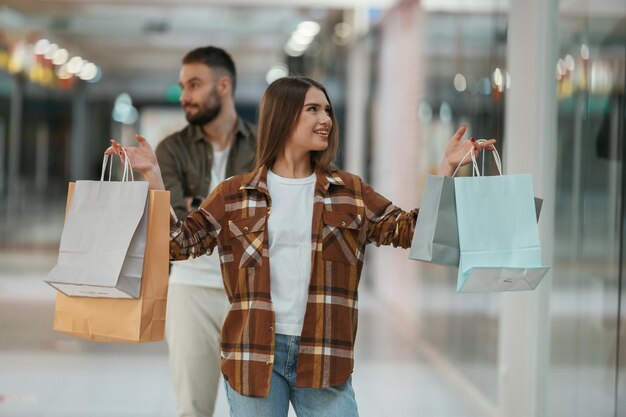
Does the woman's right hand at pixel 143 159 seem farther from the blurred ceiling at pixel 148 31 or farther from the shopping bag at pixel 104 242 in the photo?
the blurred ceiling at pixel 148 31

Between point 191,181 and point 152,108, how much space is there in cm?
787

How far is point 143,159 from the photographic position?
2740 millimetres

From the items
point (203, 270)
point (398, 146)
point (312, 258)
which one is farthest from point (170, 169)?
point (398, 146)

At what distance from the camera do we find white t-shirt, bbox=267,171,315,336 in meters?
2.66

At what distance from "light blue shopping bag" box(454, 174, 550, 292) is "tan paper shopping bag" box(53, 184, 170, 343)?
75 cm

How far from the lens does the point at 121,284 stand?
264cm

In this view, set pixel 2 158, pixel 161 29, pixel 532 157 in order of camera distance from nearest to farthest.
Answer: pixel 532 157
pixel 161 29
pixel 2 158

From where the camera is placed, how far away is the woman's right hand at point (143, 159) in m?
2.72

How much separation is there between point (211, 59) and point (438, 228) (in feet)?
5.16

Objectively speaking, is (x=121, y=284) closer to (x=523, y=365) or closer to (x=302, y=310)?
(x=302, y=310)

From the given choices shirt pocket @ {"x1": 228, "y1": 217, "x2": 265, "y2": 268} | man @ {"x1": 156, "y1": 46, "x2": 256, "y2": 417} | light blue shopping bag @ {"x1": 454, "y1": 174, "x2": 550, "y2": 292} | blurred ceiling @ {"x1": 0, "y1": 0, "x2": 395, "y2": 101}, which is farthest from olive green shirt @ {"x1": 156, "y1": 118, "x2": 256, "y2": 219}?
blurred ceiling @ {"x1": 0, "y1": 0, "x2": 395, "y2": 101}

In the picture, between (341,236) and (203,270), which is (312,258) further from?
(203,270)

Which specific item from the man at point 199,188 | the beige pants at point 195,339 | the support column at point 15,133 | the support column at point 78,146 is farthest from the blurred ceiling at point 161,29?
the beige pants at point 195,339

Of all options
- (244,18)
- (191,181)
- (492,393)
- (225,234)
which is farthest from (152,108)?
(225,234)
